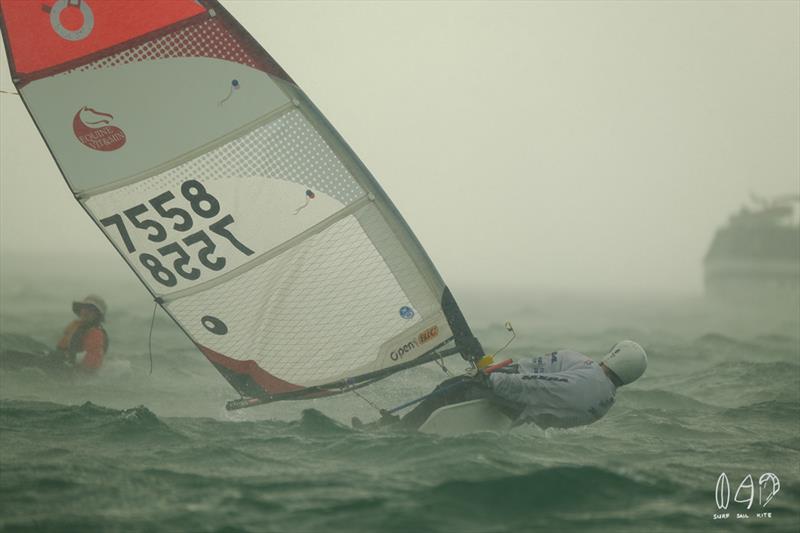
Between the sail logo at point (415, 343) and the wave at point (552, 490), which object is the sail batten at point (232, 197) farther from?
the wave at point (552, 490)

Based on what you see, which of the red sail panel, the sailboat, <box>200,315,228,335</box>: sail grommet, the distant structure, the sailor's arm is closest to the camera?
the red sail panel

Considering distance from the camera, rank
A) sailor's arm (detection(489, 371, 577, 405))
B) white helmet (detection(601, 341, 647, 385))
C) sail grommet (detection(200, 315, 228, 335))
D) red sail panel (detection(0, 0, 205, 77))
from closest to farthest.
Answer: red sail panel (detection(0, 0, 205, 77))
sailor's arm (detection(489, 371, 577, 405))
white helmet (detection(601, 341, 647, 385))
sail grommet (detection(200, 315, 228, 335))

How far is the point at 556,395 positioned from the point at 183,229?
90.7 inches

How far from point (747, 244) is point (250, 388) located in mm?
25924

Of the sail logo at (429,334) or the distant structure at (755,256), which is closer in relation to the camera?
the sail logo at (429,334)

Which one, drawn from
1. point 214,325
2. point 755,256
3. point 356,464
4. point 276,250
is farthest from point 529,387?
point 755,256

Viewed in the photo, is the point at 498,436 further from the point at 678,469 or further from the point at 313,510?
the point at 313,510

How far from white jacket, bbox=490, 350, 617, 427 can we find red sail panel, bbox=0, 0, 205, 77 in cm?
262

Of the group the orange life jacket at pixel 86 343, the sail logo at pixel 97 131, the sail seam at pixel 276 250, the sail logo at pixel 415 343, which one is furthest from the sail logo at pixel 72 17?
the orange life jacket at pixel 86 343

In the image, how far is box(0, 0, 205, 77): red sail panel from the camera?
4059mm

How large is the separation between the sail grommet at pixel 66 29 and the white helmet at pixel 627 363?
3.42 m

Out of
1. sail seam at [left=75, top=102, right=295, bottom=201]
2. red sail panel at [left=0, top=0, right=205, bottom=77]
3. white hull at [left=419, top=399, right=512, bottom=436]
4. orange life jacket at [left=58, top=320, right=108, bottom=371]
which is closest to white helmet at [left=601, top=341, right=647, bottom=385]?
white hull at [left=419, top=399, right=512, bottom=436]

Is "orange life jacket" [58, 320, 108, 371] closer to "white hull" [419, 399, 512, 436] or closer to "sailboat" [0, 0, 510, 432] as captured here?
"sailboat" [0, 0, 510, 432]

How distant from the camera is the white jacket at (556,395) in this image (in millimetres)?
4352
